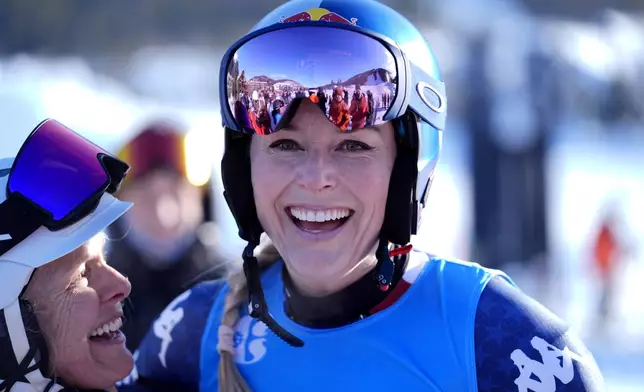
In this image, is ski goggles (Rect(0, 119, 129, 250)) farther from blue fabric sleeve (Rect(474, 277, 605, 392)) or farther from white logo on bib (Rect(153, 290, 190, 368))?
blue fabric sleeve (Rect(474, 277, 605, 392))

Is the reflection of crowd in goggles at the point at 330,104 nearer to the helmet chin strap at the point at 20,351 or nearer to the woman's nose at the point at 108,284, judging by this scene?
the woman's nose at the point at 108,284

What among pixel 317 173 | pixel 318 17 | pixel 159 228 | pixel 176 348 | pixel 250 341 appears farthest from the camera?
pixel 159 228

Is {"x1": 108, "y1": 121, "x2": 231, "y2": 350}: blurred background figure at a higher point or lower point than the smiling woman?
lower

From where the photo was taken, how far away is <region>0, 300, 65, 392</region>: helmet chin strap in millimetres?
2074

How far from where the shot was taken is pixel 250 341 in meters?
2.49

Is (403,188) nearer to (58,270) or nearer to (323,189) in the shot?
(323,189)

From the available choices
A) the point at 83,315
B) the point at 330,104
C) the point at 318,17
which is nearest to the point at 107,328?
the point at 83,315

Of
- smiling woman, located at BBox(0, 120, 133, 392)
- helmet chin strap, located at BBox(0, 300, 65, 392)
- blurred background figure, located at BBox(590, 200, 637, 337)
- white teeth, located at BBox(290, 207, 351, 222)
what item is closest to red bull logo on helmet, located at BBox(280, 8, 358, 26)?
white teeth, located at BBox(290, 207, 351, 222)

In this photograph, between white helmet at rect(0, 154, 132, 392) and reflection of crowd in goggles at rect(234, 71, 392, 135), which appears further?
reflection of crowd in goggles at rect(234, 71, 392, 135)

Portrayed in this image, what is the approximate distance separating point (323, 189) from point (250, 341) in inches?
21.4

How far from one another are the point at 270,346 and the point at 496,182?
8442mm

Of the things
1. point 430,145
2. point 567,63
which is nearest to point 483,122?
point 567,63

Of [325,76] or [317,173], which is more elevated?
[325,76]

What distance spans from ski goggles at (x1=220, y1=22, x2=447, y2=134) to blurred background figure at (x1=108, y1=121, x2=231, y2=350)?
2.11 metres
